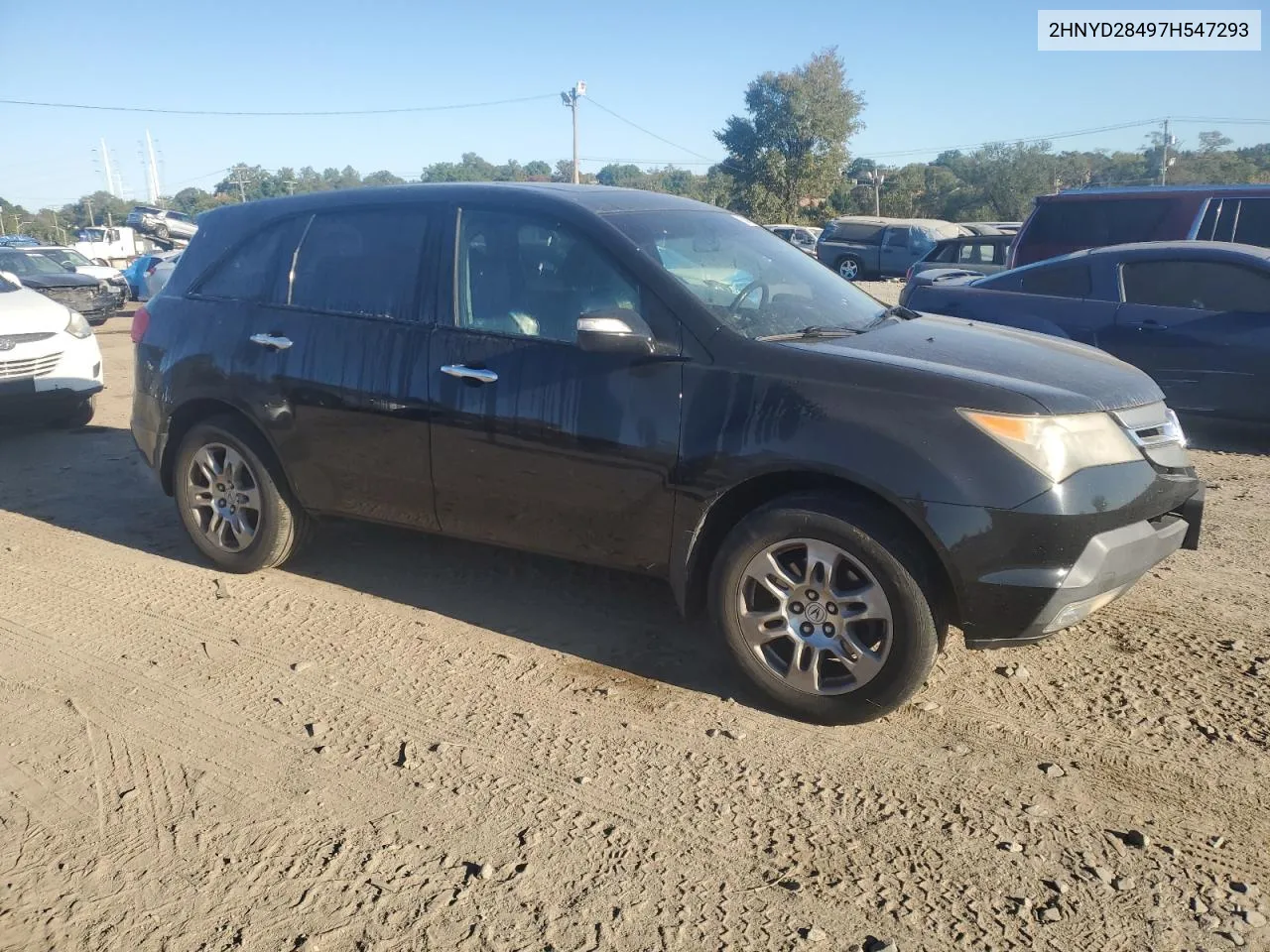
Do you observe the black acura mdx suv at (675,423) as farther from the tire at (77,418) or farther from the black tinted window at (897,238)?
the black tinted window at (897,238)

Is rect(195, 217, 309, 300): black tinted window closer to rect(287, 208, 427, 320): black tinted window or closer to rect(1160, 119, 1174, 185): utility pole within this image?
rect(287, 208, 427, 320): black tinted window

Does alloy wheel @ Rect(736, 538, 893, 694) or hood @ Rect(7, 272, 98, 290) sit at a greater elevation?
alloy wheel @ Rect(736, 538, 893, 694)

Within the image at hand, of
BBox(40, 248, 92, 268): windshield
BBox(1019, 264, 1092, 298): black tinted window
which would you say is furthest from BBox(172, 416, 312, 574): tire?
BBox(40, 248, 92, 268): windshield

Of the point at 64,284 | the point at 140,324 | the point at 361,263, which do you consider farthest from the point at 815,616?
the point at 64,284

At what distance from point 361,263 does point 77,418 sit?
223 inches

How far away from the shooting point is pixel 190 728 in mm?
3688

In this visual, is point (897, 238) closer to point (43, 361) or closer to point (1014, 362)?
point (43, 361)

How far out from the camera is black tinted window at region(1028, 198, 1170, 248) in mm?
11094

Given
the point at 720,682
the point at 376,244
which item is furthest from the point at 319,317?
the point at 720,682

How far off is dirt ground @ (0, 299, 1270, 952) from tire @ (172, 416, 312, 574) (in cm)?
21

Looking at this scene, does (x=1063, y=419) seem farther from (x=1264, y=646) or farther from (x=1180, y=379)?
(x=1180, y=379)

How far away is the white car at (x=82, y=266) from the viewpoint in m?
20.4

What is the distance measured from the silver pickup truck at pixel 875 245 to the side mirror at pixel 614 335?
77.1 ft

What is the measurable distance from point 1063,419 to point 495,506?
7.21 ft
